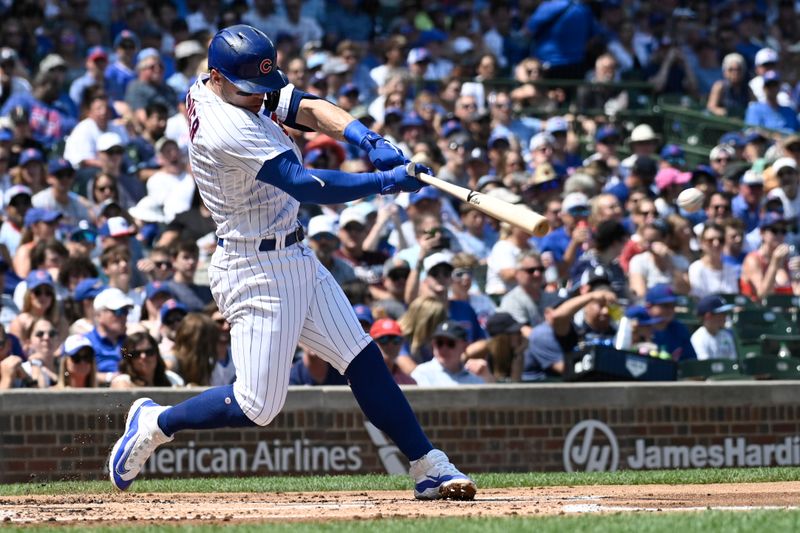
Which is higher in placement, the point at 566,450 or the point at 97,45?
the point at 97,45

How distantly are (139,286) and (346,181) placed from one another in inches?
209

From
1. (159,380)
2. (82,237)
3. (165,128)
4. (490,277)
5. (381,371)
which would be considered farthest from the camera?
(165,128)

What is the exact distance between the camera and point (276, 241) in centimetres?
599

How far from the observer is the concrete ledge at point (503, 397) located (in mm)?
8680

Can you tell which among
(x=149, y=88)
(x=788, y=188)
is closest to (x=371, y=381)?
(x=149, y=88)

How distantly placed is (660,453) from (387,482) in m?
2.52

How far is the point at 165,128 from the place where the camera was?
1282 centimetres

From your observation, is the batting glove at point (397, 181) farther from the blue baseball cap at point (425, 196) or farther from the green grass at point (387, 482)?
the blue baseball cap at point (425, 196)

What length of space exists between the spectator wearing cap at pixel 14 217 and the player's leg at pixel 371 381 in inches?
212

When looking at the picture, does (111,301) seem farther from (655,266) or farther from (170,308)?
(655,266)

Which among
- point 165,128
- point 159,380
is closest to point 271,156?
point 159,380

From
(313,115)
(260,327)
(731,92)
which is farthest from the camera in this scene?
(731,92)

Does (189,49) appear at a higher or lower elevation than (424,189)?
higher

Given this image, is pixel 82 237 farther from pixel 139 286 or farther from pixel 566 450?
pixel 566 450
